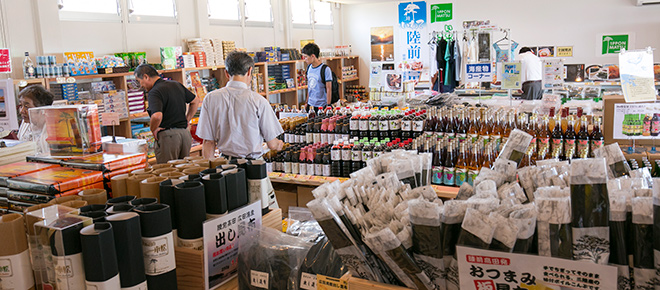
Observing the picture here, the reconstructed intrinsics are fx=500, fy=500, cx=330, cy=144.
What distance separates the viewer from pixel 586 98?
309 inches

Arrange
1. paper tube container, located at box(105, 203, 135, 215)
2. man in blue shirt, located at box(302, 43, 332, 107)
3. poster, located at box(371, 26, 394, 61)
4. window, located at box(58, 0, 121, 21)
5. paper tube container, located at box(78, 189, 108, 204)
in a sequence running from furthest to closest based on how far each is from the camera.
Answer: poster, located at box(371, 26, 394, 61)
man in blue shirt, located at box(302, 43, 332, 107)
window, located at box(58, 0, 121, 21)
paper tube container, located at box(78, 189, 108, 204)
paper tube container, located at box(105, 203, 135, 215)

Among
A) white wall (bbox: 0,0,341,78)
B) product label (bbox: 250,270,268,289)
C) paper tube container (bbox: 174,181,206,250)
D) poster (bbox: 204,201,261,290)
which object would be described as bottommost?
product label (bbox: 250,270,268,289)

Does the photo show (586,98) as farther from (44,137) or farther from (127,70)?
(44,137)

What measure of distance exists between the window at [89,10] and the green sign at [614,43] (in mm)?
8767

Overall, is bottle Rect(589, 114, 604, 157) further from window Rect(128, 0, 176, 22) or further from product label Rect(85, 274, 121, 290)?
window Rect(128, 0, 176, 22)

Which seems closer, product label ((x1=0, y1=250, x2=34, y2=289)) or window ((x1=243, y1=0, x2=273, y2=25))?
product label ((x1=0, y1=250, x2=34, y2=289))

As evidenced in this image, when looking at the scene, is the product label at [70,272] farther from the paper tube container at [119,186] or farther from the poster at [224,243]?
the paper tube container at [119,186]

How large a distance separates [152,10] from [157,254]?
19.9ft

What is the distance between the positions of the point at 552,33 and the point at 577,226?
9.98 meters

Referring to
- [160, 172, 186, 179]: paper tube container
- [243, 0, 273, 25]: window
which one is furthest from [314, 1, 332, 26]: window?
[160, 172, 186, 179]: paper tube container

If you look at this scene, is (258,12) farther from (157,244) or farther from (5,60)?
(157,244)

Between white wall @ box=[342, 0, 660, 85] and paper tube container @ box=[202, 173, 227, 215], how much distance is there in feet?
32.2

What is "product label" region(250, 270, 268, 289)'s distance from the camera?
1.79 m

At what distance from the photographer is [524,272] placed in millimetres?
1368
